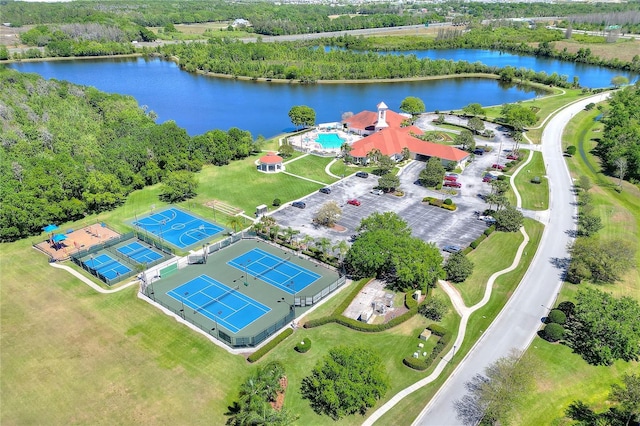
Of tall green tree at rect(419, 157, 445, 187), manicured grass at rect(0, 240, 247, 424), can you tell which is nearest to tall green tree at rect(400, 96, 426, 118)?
tall green tree at rect(419, 157, 445, 187)

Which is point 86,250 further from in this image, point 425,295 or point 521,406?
point 521,406

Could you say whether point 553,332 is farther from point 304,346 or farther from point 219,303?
point 219,303

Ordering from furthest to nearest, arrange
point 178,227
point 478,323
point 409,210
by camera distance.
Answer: point 409,210, point 178,227, point 478,323

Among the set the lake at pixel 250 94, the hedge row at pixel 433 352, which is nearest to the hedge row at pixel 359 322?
the hedge row at pixel 433 352

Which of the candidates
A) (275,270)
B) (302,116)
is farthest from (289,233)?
(302,116)

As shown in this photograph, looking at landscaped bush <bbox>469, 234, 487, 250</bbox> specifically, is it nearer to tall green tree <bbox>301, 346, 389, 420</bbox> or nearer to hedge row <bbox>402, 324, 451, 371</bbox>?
hedge row <bbox>402, 324, 451, 371</bbox>

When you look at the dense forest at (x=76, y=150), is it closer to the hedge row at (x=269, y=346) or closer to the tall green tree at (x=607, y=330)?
the hedge row at (x=269, y=346)
